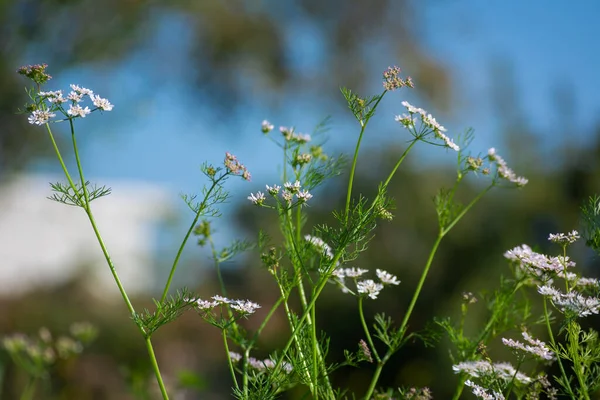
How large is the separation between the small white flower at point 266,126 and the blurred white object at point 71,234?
6586 mm

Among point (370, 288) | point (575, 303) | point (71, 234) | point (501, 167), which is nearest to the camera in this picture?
point (575, 303)

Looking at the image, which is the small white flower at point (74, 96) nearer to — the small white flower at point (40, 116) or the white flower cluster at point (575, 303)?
the small white flower at point (40, 116)

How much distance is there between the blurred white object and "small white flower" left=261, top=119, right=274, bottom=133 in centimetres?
659

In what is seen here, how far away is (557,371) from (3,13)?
648cm

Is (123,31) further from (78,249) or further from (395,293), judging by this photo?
(395,293)

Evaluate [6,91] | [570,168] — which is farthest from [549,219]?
[6,91]

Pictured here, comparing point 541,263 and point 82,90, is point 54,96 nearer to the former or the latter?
point 82,90

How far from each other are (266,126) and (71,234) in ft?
27.1

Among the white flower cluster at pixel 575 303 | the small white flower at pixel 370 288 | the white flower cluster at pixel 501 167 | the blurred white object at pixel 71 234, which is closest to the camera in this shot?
the white flower cluster at pixel 575 303

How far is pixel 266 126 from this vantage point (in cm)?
131

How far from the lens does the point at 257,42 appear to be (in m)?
8.23

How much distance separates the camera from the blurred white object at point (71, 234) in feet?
25.7

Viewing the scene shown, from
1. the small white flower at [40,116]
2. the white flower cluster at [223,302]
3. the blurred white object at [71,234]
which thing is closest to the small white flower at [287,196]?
the white flower cluster at [223,302]

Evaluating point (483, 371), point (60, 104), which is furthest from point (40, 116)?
point (483, 371)
